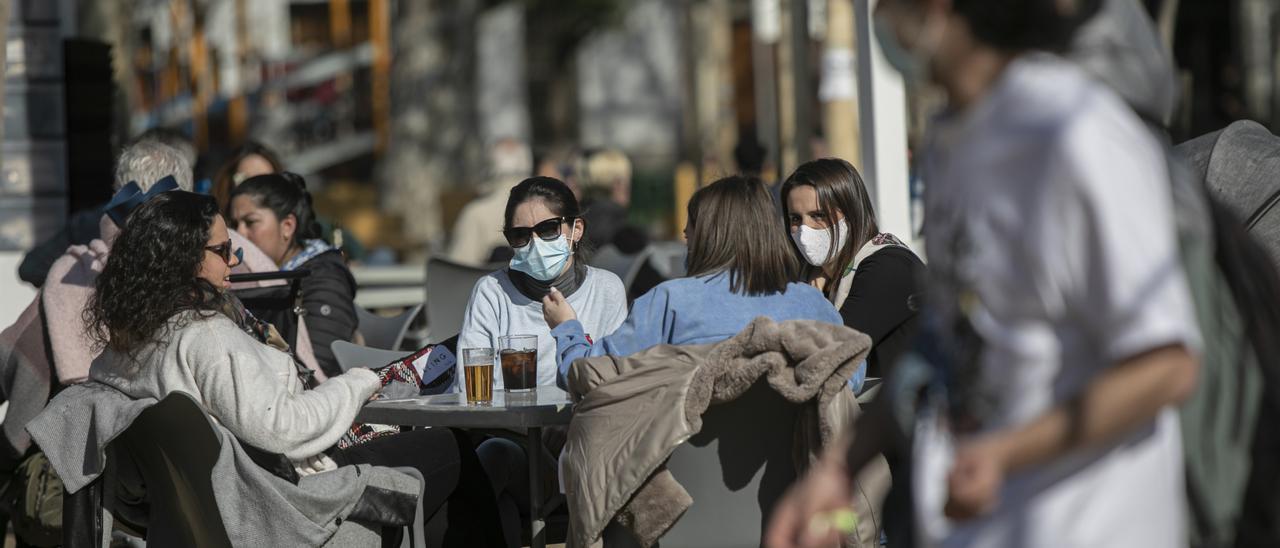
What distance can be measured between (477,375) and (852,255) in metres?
1.30

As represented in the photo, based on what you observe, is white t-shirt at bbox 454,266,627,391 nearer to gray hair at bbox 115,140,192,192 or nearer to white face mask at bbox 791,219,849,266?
white face mask at bbox 791,219,849,266

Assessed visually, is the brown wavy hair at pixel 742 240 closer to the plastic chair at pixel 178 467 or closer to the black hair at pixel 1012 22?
the plastic chair at pixel 178 467

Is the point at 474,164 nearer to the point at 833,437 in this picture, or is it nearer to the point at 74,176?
the point at 74,176

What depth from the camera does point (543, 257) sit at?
4.61 metres

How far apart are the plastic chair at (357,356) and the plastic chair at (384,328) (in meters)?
0.93

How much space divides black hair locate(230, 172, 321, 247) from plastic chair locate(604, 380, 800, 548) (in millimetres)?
2739

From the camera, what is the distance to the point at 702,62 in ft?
58.8

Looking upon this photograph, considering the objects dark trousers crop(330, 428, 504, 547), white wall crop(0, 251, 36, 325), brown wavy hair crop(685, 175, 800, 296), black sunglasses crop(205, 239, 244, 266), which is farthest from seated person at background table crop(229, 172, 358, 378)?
brown wavy hair crop(685, 175, 800, 296)

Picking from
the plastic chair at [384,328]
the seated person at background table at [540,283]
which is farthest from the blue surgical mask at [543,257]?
the plastic chair at [384,328]

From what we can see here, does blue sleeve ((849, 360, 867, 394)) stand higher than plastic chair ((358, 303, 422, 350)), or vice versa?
plastic chair ((358, 303, 422, 350))

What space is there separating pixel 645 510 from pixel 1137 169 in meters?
2.02

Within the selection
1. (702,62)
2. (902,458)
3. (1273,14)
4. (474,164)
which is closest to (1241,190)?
(902,458)

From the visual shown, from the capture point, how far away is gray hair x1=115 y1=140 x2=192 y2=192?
5.48 meters

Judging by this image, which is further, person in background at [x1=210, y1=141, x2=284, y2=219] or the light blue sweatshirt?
person in background at [x1=210, y1=141, x2=284, y2=219]
